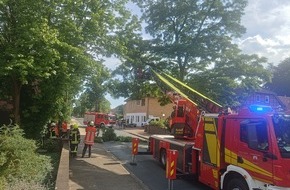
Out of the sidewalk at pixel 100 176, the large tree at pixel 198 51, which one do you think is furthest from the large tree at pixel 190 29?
the sidewalk at pixel 100 176

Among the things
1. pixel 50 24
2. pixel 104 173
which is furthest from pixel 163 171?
pixel 50 24

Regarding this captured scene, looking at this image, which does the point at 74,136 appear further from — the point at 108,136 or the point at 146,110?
the point at 146,110

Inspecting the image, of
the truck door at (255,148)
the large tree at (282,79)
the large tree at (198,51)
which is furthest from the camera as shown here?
the large tree at (282,79)

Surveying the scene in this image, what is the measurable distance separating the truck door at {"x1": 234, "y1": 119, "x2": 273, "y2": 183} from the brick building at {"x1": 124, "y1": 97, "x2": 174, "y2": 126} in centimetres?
5267

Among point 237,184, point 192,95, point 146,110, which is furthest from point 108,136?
point 146,110

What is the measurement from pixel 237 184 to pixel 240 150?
0.82 metres

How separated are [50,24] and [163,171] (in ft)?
24.4

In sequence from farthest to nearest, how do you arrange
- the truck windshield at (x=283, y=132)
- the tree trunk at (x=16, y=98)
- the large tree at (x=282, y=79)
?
1. the large tree at (x=282, y=79)
2. the tree trunk at (x=16, y=98)
3. the truck windshield at (x=283, y=132)

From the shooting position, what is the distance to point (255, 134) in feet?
26.9

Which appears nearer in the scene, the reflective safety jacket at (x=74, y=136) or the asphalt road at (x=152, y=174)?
the asphalt road at (x=152, y=174)

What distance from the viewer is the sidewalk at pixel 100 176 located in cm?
1051

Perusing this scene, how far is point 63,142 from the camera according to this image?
55.1 ft

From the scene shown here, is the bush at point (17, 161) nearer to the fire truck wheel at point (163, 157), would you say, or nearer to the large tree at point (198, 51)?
the fire truck wheel at point (163, 157)

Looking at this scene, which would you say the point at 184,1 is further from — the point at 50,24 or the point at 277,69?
the point at 277,69
